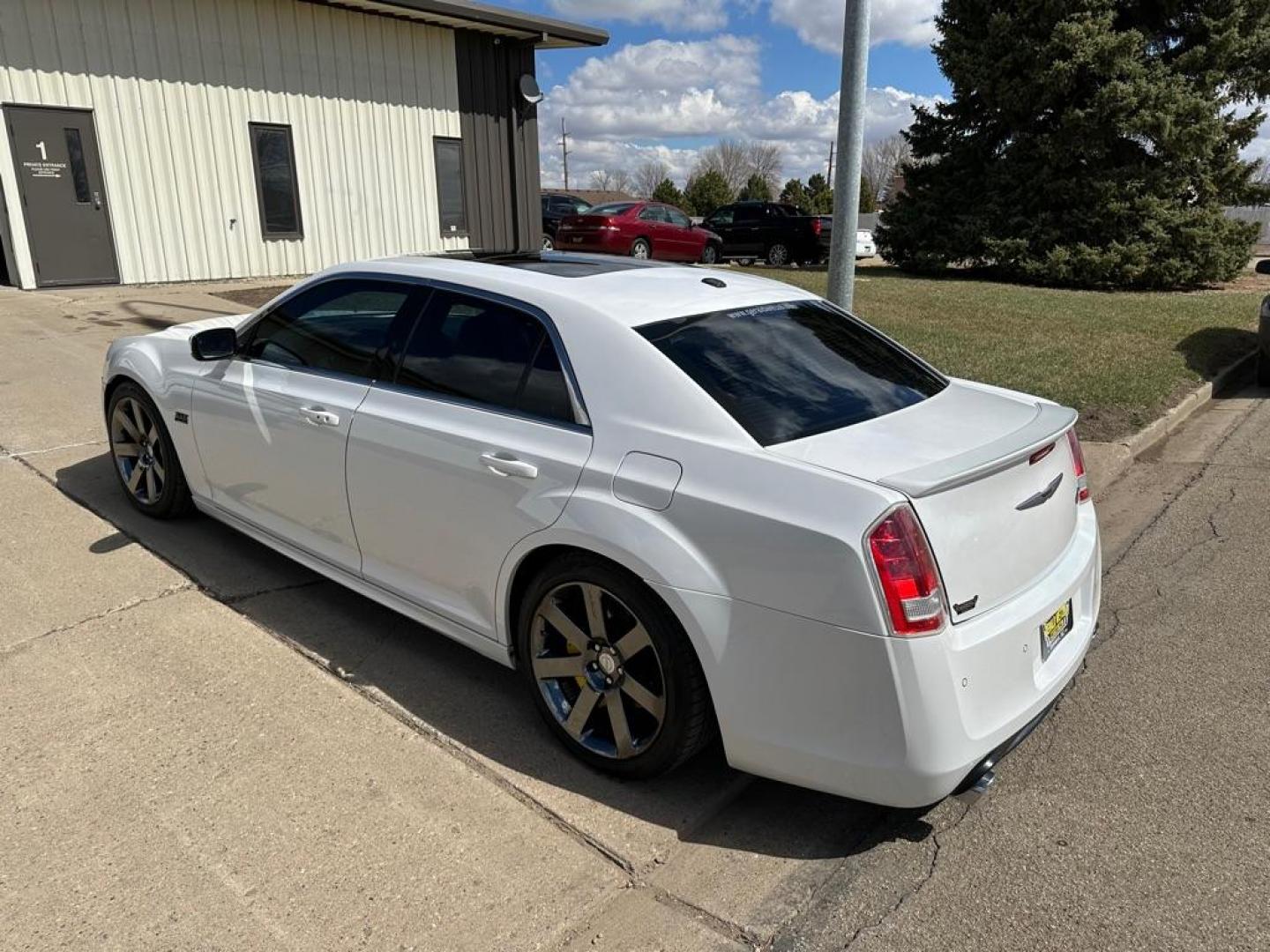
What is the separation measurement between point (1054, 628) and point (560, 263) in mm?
2284

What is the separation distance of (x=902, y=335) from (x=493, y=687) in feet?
28.0

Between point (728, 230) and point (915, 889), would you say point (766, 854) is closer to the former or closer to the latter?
point (915, 889)

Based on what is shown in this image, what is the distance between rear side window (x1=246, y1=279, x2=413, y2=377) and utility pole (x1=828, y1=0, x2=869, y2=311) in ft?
9.35

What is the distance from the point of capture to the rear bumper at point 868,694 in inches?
93.8

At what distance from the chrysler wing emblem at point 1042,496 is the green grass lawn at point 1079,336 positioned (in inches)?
177

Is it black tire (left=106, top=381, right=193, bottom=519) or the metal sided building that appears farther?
the metal sided building

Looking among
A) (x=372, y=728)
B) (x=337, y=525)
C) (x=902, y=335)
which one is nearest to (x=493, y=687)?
(x=372, y=728)

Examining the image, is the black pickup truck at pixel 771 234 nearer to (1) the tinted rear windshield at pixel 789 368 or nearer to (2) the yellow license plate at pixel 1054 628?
(1) the tinted rear windshield at pixel 789 368

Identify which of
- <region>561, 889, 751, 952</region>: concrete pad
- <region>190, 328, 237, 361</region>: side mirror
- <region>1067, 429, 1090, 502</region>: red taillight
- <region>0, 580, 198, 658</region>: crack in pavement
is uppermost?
<region>190, 328, 237, 361</region>: side mirror

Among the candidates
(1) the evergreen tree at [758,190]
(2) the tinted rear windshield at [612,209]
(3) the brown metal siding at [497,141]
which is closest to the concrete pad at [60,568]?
(3) the brown metal siding at [497,141]

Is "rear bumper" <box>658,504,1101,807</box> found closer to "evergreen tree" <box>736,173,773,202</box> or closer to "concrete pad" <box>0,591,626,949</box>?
"concrete pad" <box>0,591,626,949</box>

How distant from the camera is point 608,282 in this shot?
3404mm

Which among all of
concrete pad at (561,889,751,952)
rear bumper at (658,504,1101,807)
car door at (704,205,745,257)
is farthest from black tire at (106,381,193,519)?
car door at (704,205,745,257)

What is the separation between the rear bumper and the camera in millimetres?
2383
